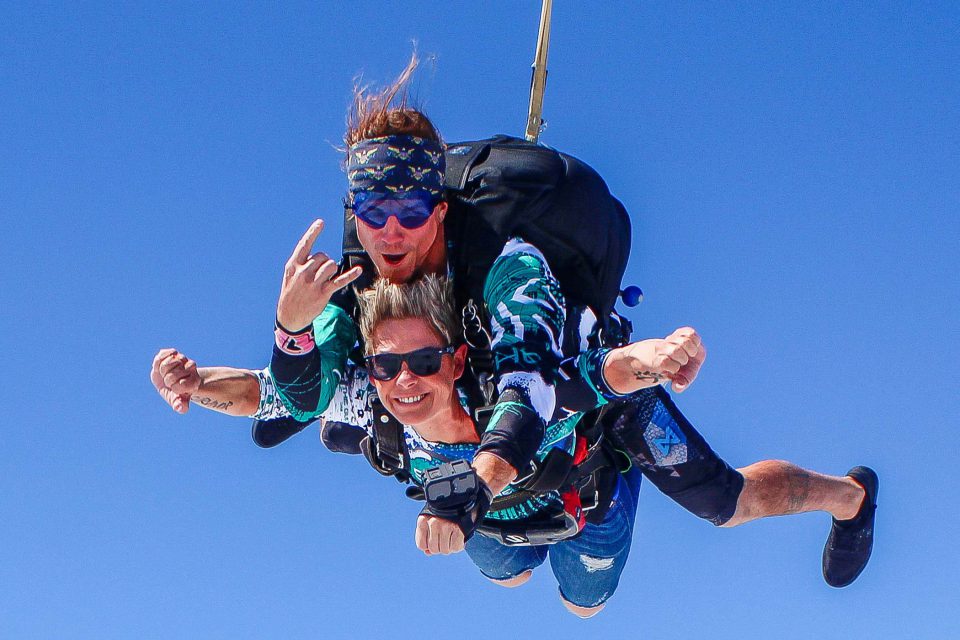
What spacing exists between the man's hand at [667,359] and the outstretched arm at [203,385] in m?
1.84

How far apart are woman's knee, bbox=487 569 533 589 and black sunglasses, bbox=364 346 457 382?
2.63m

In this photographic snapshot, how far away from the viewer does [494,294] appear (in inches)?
251

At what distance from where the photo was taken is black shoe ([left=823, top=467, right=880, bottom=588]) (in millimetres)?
8484

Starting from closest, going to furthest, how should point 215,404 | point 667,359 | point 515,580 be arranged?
point 667,359 < point 215,404 < point 515,580

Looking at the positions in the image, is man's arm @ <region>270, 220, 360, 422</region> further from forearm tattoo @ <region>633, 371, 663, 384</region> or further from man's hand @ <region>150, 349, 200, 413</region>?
forearm tattoo @ <region>633, 371, 663, 384</region>

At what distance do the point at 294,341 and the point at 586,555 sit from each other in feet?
8.66

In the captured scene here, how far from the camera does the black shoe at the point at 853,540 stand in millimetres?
8484

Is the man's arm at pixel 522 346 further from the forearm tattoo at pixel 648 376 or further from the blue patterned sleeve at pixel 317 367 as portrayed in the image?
the blue patterned sleeve at pixel 317 367

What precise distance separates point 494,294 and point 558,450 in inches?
34.9

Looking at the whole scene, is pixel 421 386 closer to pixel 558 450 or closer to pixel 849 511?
pixel 558 450

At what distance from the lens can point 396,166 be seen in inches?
256

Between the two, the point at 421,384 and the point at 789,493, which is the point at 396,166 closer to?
the point at 421,384

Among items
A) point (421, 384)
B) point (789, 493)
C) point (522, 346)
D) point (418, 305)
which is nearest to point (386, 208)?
point (418, 305)

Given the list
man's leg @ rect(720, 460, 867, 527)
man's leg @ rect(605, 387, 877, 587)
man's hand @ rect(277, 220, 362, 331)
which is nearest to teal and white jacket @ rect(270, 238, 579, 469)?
man's hand @ rect(277, 220, 362, 331)
